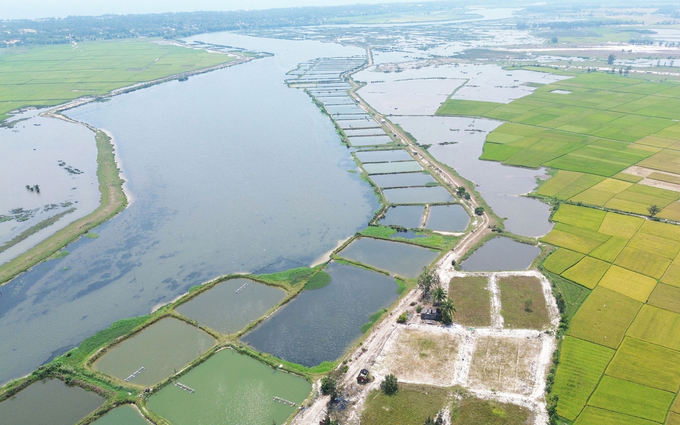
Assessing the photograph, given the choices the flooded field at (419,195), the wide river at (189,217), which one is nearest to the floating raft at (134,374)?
the wide river at (189,217)

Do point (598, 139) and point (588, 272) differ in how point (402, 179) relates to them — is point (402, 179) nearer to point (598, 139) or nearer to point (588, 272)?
point (588, 272)

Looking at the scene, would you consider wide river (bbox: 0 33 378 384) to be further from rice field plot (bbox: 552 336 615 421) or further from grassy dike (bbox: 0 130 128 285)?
rice field plot (bbox: 552 336 615 421)

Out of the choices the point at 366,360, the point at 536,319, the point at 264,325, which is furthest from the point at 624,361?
the point at 264,325

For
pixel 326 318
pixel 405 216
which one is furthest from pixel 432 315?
pixel 405 216

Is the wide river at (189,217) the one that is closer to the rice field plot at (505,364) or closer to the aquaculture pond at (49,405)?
the aquaculture pond at (49,405)

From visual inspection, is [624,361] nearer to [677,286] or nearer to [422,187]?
[677,286]

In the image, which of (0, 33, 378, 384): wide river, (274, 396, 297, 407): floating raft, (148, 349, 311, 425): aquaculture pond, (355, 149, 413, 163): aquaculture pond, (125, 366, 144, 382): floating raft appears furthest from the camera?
(355, 149, 413, 163): aquaculture pond

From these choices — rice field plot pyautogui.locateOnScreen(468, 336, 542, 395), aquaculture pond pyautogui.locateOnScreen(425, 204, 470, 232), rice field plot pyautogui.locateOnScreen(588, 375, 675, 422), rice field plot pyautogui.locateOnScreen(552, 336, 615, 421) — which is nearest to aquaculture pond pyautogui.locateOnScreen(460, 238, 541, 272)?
aquaculture pond pyautogui.locateOnScreen(425, 204, 470, 232)
